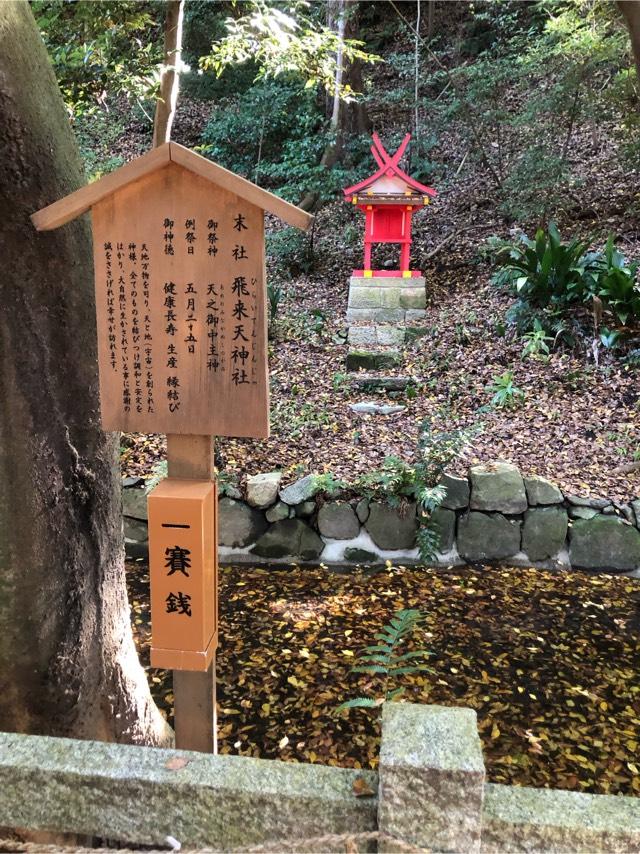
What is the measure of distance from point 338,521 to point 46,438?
114 inches

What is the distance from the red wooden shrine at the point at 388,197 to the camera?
812 cm

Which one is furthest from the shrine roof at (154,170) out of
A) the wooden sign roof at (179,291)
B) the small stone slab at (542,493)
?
the small stone slab at (542,493)

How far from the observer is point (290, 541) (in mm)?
4676

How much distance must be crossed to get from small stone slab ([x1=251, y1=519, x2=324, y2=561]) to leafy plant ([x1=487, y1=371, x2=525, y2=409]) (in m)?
2.39

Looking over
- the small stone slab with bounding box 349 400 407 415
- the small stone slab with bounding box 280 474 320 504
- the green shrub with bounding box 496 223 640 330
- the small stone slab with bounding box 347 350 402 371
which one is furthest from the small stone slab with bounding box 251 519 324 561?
the green shrub with bounding box 496 223 640 330

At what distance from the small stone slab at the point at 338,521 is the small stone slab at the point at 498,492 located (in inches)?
35.7

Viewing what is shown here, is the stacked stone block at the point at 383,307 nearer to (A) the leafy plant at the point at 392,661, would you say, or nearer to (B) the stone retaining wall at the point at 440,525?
(B) the stone retaining wall at the point at 440,525

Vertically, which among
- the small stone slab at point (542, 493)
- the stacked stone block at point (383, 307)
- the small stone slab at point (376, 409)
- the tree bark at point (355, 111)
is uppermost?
the tree bark at point (355, 111)

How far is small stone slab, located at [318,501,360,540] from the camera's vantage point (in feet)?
15.2

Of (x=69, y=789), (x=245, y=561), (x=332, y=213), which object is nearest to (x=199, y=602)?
(x=69, y=789)

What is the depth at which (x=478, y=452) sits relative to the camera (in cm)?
522

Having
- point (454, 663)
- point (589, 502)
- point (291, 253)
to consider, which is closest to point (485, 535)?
point (589, 502)

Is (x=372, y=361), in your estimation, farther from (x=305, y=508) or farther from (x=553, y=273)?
(x=305, y=508)

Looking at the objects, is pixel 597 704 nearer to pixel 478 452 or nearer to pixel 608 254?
pixel 478 452
